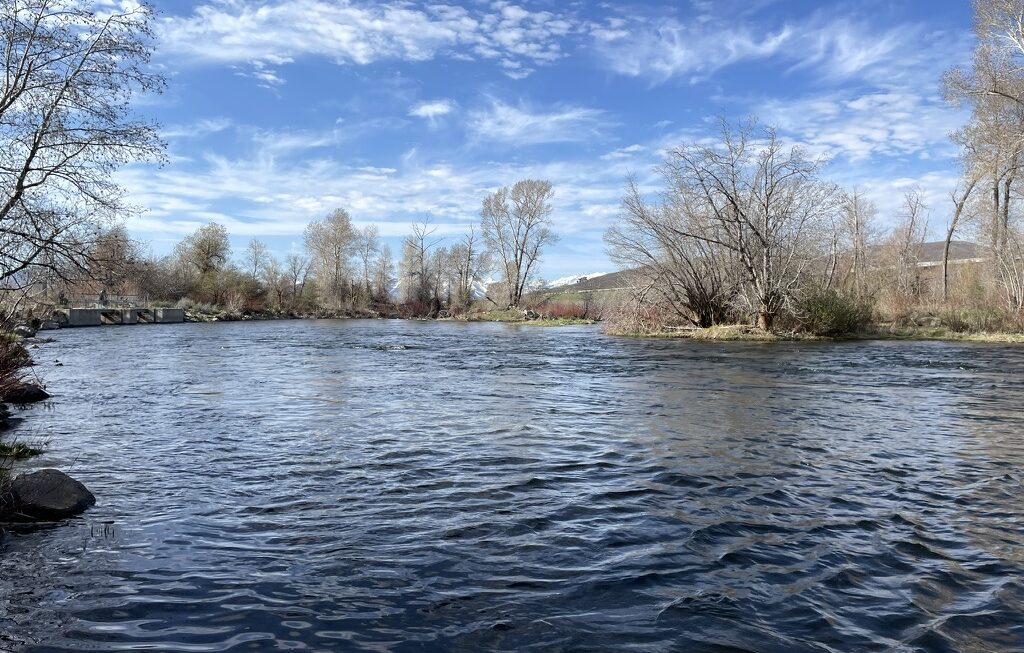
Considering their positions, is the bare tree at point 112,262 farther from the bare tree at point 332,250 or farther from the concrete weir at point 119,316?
the bare tree at point 332,250

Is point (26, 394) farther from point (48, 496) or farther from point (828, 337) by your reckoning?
point (828, 337)

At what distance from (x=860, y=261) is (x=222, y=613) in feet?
168

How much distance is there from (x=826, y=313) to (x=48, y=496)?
3097 cm

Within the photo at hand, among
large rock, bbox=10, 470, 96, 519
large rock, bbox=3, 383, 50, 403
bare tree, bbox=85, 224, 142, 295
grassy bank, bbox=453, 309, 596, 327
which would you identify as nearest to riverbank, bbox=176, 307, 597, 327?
grassy bank, bbox=453, 309, 596, 327

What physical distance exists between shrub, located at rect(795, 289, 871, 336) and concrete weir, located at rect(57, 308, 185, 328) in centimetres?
4426

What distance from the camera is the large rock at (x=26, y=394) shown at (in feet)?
39.6

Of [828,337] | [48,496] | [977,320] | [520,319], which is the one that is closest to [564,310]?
[520,319]

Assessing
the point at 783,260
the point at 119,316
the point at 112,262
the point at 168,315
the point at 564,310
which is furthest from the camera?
the point at 564,310

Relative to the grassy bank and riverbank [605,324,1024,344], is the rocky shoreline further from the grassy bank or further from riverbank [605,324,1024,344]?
the grassy bank

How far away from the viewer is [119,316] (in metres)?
46.9

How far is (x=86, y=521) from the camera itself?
5836 millimetres

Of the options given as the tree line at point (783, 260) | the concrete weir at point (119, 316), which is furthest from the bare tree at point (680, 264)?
the concrete weir at point (119, 316)

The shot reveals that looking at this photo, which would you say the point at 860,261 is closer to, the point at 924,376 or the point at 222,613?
the point at 924,376

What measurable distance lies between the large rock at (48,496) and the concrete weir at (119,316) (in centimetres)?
4154
